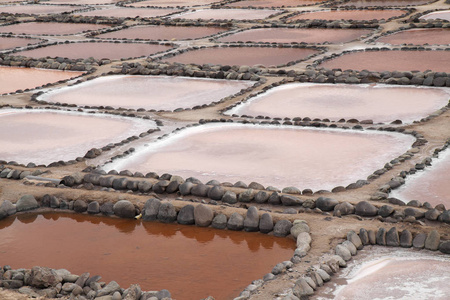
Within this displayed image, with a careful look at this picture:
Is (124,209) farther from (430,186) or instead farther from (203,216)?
(430,186)

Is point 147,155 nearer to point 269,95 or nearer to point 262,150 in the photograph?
point 262,150

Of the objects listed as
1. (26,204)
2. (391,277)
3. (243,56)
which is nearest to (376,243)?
(391,277)

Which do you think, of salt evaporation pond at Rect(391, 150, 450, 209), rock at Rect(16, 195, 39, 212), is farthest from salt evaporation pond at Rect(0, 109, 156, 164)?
salt evaporation pond at Rect(391, 150, 450, 209)

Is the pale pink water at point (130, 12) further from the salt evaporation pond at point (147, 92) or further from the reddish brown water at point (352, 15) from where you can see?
the salt evaporation pond at point (147, 92)

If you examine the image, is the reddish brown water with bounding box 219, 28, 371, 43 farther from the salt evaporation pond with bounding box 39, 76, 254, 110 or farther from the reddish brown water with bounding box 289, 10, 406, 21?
the salt evaporation pond with bounding box 39, 76, 254, 110

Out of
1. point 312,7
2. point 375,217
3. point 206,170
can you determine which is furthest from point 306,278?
point 312,7

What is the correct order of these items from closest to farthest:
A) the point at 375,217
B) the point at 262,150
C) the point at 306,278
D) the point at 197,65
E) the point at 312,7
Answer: the point at 306,278 < the point at 375,217 < the point at 262,150 < the point at 197,65 < the point at 312,7
